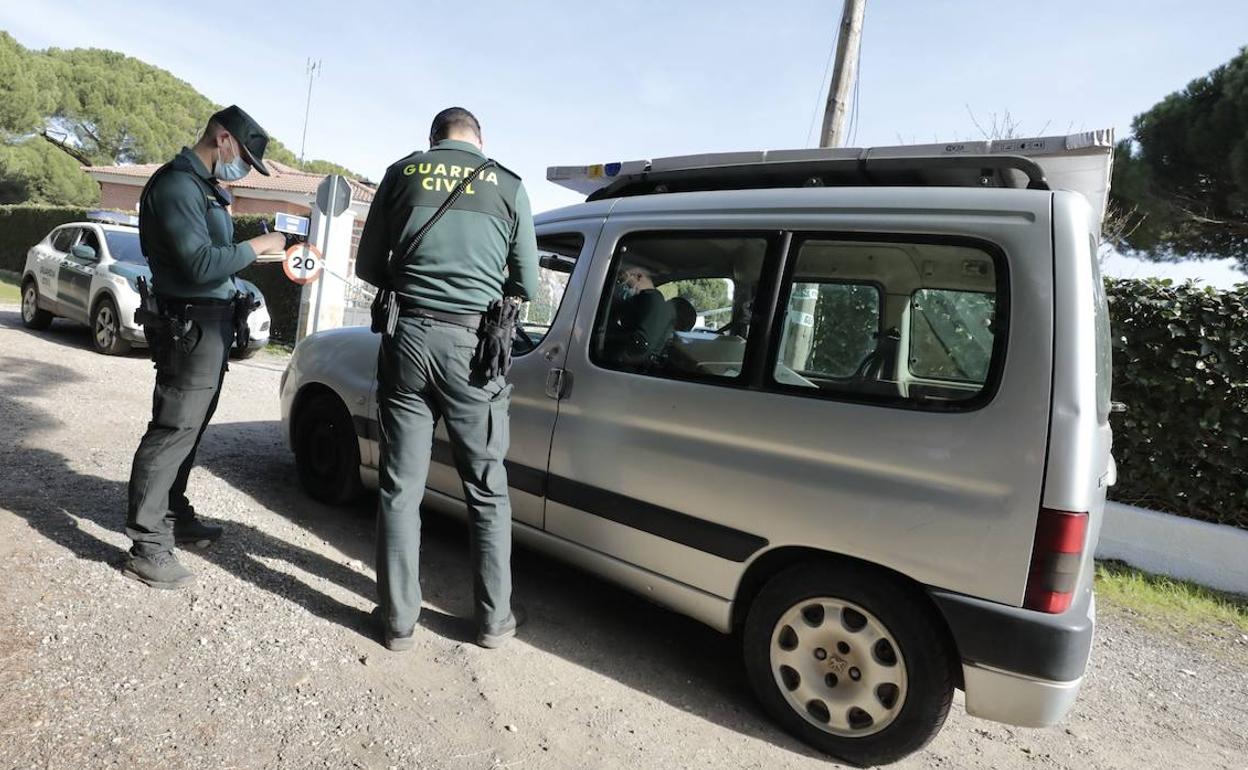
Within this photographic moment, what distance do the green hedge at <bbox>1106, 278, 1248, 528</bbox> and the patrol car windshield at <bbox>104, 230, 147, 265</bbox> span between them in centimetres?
1004

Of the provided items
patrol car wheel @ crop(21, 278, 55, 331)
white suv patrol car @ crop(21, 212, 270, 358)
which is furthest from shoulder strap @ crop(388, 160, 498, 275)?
patrol car wheel @ crop(21, 278, 55, 331)

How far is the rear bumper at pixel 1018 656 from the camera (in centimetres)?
206

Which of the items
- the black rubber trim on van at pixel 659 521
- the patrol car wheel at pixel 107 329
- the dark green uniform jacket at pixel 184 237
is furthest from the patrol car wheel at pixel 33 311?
the black rubber trim on van at pixel 659 521

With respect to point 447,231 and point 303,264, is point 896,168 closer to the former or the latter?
point 447,231

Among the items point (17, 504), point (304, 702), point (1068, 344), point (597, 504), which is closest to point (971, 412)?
point (1068, 344)

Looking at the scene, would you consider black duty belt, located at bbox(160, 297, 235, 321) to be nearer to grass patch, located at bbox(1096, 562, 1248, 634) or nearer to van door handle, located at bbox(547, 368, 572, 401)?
van door handle, located at bbox(547, 368, 572, 401)

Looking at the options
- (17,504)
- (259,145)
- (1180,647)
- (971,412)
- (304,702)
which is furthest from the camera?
(1180,647)

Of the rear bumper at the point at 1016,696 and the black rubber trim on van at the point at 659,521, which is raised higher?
the black rubber trim on van at the point at 659,521

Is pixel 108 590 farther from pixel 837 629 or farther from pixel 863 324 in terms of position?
pixel 863 324

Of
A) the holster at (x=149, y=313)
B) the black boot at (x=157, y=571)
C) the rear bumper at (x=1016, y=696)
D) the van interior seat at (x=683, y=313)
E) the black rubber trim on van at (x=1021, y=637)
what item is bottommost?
the black boot at (x=157, y=571)

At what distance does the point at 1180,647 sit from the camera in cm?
382

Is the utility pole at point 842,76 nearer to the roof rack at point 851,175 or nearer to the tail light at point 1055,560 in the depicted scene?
the roof rack at point 851,175

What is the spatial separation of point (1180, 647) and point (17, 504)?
5.86 m

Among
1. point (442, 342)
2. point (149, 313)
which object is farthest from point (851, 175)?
point (149, 313)
